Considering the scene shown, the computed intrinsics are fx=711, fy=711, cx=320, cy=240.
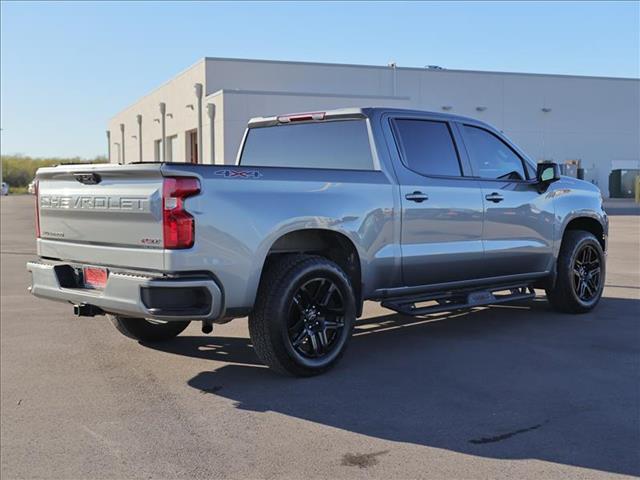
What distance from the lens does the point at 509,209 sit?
7266 mm

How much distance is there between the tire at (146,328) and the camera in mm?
6602

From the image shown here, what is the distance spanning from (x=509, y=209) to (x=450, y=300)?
3.80 ft

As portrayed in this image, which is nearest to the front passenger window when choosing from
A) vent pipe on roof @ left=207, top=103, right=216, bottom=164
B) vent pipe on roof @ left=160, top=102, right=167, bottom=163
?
vent pipe on roof @ left=207, top=103, right=216, bottom=164

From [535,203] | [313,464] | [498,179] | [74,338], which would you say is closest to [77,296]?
[74,338]

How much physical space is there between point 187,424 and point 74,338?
9.76 feet

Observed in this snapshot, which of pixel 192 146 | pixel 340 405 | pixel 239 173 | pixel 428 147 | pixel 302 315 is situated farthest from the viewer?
pixel 192 146

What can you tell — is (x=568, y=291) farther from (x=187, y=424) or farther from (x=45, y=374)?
(x=45, y=374)

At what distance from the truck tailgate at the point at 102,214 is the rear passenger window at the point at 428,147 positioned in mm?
2479

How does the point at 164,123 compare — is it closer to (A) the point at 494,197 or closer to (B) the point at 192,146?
(B) the point at 192,146

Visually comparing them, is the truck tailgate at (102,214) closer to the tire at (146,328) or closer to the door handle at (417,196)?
the tire at (146,328)

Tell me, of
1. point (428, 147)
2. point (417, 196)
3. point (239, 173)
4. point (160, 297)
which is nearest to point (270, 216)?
point (239, 173)

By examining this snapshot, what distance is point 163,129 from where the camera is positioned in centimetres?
4850

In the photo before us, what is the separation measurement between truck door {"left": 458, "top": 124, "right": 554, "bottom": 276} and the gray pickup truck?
2 centimetres

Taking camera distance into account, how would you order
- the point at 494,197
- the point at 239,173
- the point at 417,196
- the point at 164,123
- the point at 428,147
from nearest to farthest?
the point at 239,173, the point at 417,196, the point at 428,147, the point at 494,197, the point at 164,123
